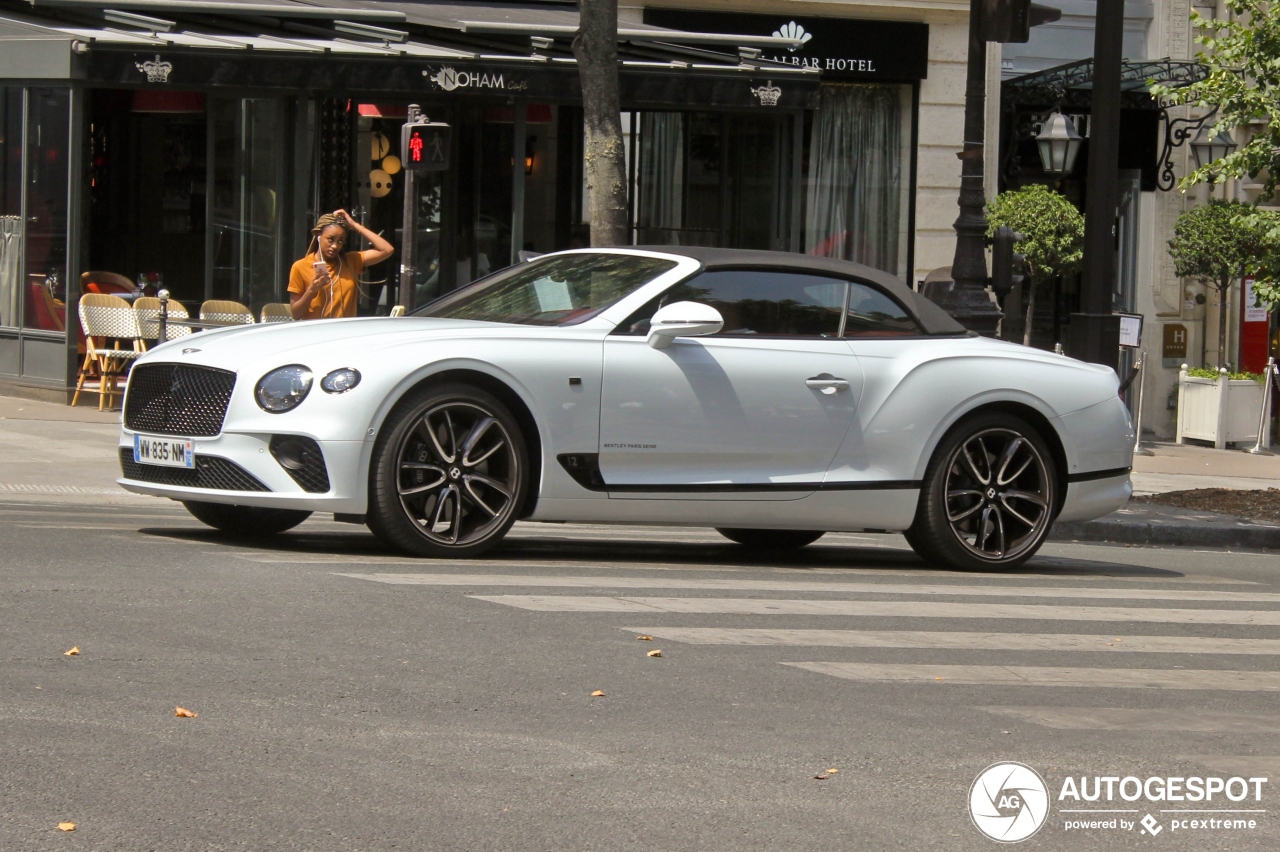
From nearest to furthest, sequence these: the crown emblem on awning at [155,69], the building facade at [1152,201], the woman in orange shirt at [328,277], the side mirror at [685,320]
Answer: the side mirror at [685,320]
the woman in orange shirt at [328,277]
the crown emblem on awning at [155,69]
the building facade at [1152,201]

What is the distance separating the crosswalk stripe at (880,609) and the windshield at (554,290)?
1671 mm

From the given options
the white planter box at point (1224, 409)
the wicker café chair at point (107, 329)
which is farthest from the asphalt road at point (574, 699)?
the white planter box at point (1224, 409)

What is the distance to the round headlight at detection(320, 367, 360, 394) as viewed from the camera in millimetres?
7828

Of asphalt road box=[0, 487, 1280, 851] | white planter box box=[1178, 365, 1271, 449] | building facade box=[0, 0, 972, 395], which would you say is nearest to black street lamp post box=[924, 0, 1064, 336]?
building facade box=[0, 0, 972, 395]

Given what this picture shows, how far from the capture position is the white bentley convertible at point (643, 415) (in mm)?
7910

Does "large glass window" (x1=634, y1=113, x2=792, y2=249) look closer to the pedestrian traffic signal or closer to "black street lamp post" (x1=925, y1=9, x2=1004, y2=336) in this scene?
the pedestrian traffic signal

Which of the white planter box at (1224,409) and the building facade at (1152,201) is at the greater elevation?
the building facade at (1152,201)

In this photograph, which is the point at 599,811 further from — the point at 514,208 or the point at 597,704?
the point at 514,208

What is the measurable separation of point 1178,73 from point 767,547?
16.3 meters

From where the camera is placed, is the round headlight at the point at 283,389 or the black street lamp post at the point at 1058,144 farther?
the black street lamp post at the point at 1058,144

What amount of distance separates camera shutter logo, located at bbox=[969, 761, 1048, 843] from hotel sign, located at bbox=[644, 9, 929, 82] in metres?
18.0

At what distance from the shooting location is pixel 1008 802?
4664mm

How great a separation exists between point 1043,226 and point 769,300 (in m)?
13.7

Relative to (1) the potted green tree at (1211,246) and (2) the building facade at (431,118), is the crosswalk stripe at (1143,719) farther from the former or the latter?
(1) the potted green tree at (1211,246)
